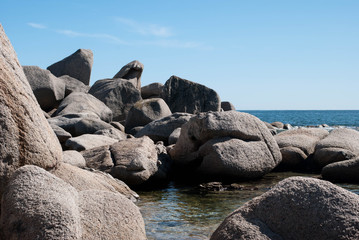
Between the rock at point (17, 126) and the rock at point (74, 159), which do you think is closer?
the rock at point (17, 126)

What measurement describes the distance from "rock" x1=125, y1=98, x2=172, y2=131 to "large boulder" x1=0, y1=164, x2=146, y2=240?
634 inches

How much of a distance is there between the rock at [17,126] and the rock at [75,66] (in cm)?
2769

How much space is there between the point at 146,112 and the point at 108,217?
16.6 m

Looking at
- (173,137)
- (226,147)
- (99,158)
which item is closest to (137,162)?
(99,158)

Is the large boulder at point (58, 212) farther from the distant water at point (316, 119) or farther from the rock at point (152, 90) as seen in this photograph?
the distant water at point (316, 119)

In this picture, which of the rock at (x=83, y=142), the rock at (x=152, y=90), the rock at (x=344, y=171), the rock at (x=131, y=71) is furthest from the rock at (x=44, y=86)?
the rock at (x=344, y=171)

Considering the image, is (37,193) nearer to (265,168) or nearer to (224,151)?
(224,151)

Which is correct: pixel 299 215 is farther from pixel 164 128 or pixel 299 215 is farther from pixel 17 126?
pixel 164 128

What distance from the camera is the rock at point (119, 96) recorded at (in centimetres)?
2735

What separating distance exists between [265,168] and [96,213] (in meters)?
8.46

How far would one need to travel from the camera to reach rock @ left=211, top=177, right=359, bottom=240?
15.7ft

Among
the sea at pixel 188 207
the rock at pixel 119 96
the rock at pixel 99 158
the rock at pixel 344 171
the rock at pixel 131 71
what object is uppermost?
the rock at pixel 131 71

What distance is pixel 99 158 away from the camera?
11.5 metres

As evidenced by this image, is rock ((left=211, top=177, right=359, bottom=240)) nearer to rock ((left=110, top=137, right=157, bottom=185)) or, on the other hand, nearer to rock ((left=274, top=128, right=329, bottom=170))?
rock ((left=110, top=137, right=157, bottom=185))
